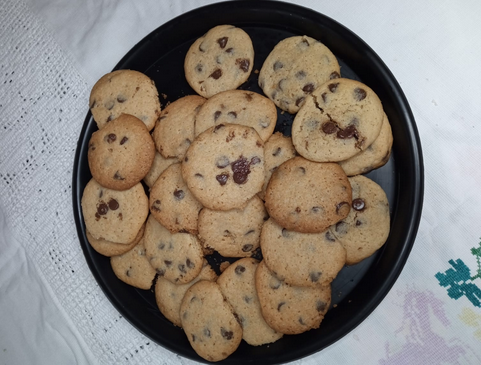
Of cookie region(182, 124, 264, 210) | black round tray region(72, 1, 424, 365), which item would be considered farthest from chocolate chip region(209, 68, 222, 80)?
cookie region(182, 124, 264, 210)

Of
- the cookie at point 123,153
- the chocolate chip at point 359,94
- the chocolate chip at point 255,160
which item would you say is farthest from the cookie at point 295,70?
the cookie at point 123,153

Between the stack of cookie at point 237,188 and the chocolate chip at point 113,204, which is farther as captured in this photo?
the chocolate chip at point 113,204

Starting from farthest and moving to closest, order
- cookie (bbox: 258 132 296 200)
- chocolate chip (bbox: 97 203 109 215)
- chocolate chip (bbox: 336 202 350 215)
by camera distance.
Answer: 1. chocolate chip (bbox: 97 203 109 215)
2. cookie (bbox: 258 132 296 200)
3. chocolate chip (bbox: 336 202 350 215)

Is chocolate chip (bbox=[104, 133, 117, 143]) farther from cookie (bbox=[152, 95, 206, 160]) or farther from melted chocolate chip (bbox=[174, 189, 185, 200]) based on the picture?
melted chocolate chip (bbox=[174, 189, 185, 200])

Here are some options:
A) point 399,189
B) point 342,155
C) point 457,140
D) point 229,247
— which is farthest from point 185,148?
point 457,140

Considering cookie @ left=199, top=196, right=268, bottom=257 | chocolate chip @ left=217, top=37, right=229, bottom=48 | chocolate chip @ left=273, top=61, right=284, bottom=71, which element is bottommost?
cookie @ left=199, top=196, right=268, bottom=257

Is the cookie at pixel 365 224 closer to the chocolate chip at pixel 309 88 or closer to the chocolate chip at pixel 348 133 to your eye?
the chocolate chip at pixel 348 133
